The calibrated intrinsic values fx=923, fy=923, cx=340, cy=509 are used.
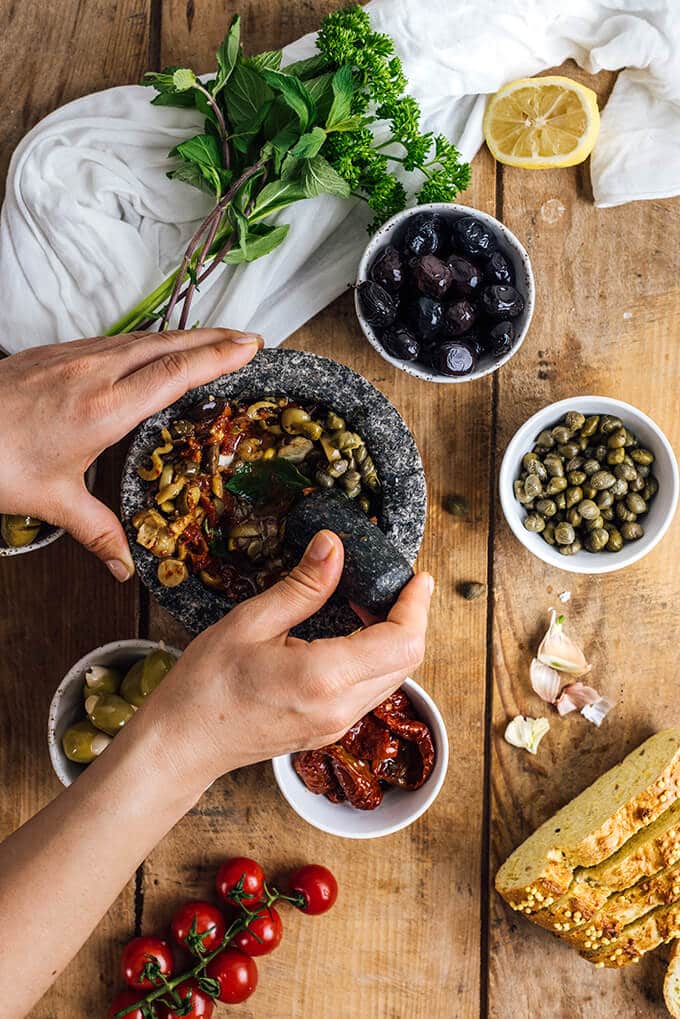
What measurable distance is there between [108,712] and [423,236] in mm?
977

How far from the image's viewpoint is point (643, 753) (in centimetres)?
173

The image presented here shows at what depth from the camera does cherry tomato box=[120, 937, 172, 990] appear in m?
1.71

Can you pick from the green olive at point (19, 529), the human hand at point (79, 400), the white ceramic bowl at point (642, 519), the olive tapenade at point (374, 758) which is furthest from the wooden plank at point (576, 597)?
the green olive at point (19, 529)

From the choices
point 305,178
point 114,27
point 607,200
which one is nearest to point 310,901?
point 305,178

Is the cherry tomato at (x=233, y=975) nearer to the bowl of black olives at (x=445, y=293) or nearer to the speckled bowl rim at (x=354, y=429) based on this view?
the speckled bowl rim at (x=354, y=429)

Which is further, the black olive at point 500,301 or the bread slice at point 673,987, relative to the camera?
the bread slice at point 673,987

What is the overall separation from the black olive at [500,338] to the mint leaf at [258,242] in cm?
41

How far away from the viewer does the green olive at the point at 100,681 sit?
161 cm

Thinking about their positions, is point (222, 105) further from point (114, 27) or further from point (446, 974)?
point (446, 974)

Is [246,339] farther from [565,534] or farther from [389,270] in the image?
[565,534]

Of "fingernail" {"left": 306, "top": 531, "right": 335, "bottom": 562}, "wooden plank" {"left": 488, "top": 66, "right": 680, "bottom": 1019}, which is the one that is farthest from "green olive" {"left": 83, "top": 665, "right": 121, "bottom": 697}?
"wooden plank" {"left": 488, "top": 66, "right": 680, "bottom": 1019}

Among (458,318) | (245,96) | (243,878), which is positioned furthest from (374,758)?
(245,96)

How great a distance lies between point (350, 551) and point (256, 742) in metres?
0.31

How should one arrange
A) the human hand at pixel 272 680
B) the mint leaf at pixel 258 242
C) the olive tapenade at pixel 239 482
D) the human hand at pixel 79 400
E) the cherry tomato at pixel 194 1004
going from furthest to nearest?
the cherry tomato at pixel 194 1004 < the mint leaf at pixel 258 242 < the olive tapenade at pixel 239 482 < the human hand at pixel 79 400 < the human hand at pixel 272 680
